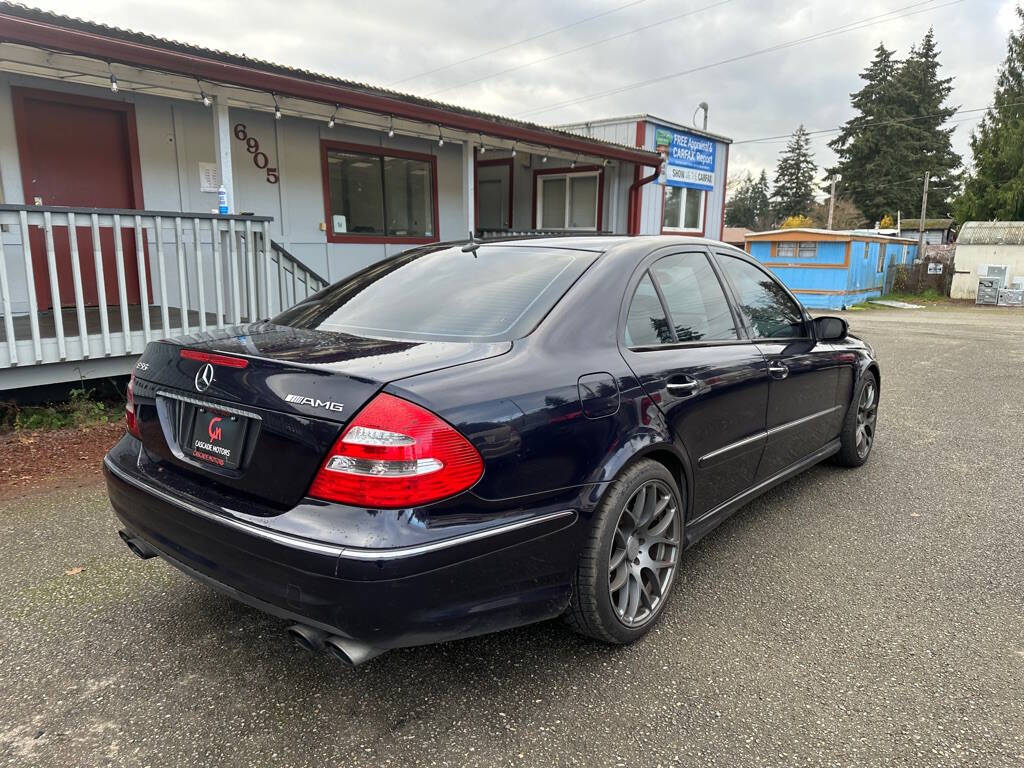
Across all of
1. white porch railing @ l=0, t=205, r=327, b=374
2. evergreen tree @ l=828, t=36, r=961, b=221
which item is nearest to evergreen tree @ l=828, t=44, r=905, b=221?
evergreen tree @ l=828, t=36, r=961, b=221

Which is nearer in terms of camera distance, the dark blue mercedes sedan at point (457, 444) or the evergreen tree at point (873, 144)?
the dark blue mercedes sedan at point (457, 444)

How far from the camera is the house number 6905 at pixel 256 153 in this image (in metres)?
8.12

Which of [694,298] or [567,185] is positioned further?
[567,185]

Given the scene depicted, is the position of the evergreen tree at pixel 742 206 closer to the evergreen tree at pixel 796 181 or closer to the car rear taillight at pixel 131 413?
the evergreen tree at pixel 796 181

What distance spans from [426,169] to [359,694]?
9060 mm

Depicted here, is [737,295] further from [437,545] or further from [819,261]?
[819,261]

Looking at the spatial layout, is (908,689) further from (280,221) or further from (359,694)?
(280,221)

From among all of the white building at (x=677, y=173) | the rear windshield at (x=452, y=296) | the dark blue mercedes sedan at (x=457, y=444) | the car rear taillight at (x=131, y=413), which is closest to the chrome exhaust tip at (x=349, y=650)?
the dark blue mercedes sedan at (x=457, y=444)

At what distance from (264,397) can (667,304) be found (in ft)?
5.73

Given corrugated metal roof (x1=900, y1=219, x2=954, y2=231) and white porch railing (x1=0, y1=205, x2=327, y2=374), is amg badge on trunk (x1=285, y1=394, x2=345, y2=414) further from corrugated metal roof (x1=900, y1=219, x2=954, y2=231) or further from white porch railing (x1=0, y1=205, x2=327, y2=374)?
corrugated metal roof (x1=900, y1=219, x2=954, y2=231)

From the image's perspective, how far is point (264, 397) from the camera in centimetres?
213

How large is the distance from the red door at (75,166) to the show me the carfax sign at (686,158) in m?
9.14

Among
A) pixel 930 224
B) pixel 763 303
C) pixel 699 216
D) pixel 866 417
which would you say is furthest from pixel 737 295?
pixel 930 224

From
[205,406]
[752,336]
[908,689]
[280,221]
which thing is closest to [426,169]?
[280,221]
